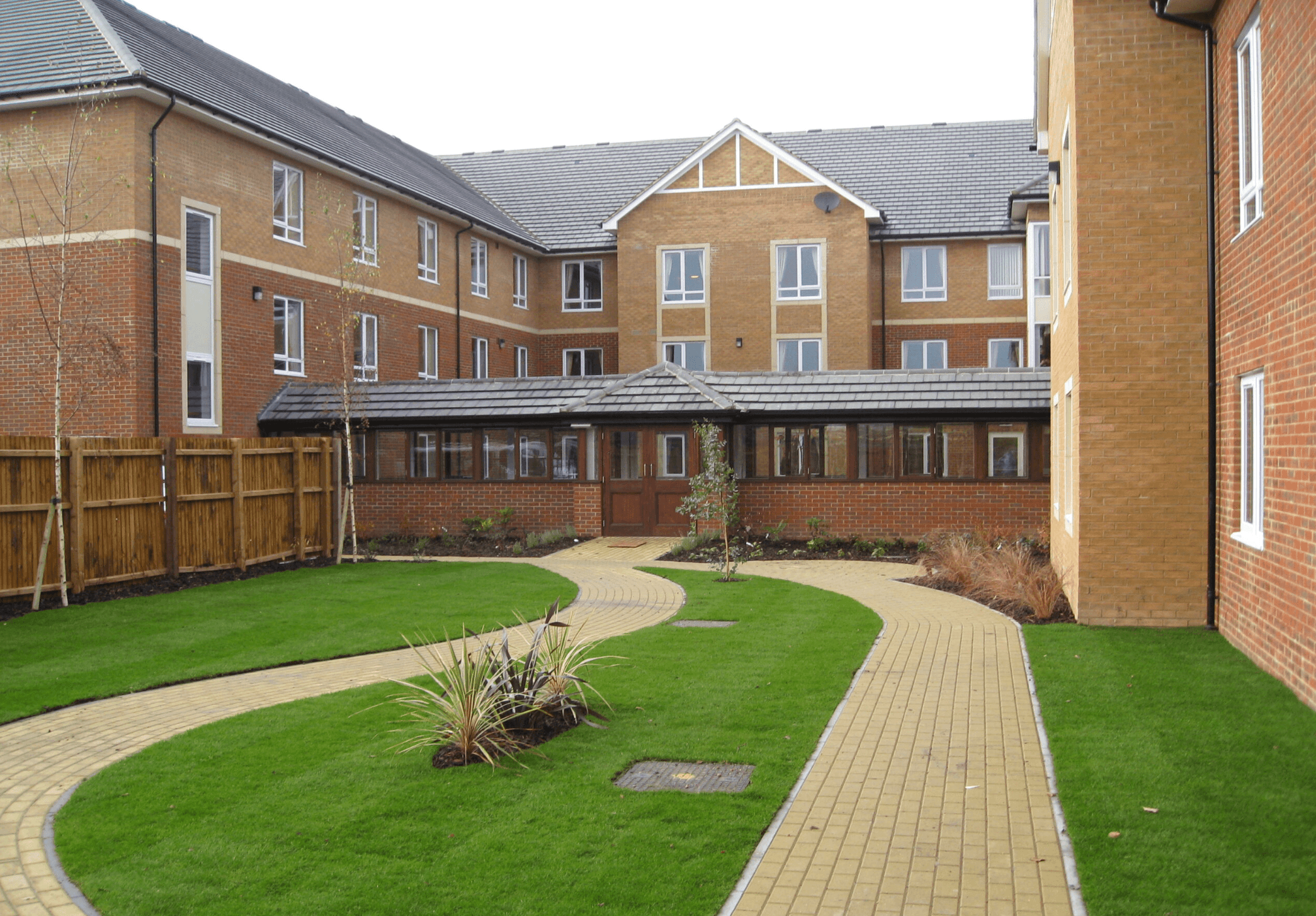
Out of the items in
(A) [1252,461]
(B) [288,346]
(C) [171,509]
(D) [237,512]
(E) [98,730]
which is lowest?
(E) [98,730]

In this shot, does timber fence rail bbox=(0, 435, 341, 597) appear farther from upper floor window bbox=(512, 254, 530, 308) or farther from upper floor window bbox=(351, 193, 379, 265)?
upper floor window bbox=(512, 254, 530, 308)

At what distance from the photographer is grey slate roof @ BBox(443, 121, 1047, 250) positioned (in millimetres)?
33344

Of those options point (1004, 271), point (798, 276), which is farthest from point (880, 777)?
point (1004, 271)

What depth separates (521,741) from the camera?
22.2 ft

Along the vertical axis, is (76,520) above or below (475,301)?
below

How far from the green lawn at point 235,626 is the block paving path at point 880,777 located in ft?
1.68

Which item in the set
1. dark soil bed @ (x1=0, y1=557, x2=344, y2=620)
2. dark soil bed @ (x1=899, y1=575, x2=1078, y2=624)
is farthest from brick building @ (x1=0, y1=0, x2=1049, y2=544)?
dark soil bed @ (x1=899, y1=575, x2=1078, y2=624)

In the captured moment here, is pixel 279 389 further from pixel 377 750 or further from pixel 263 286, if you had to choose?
pixel 377 750

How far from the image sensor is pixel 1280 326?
7.86m

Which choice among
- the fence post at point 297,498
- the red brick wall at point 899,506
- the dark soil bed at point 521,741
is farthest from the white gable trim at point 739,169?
the dark soil bed at point 521,741

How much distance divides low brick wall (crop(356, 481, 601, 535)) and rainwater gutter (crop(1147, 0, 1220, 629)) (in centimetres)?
1335

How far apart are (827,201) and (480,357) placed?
11229 mm

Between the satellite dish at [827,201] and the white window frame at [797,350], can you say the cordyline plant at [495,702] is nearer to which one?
the white window frame at [797,350]

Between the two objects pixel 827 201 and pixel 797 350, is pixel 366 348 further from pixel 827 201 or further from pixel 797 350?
pixel 827 201
